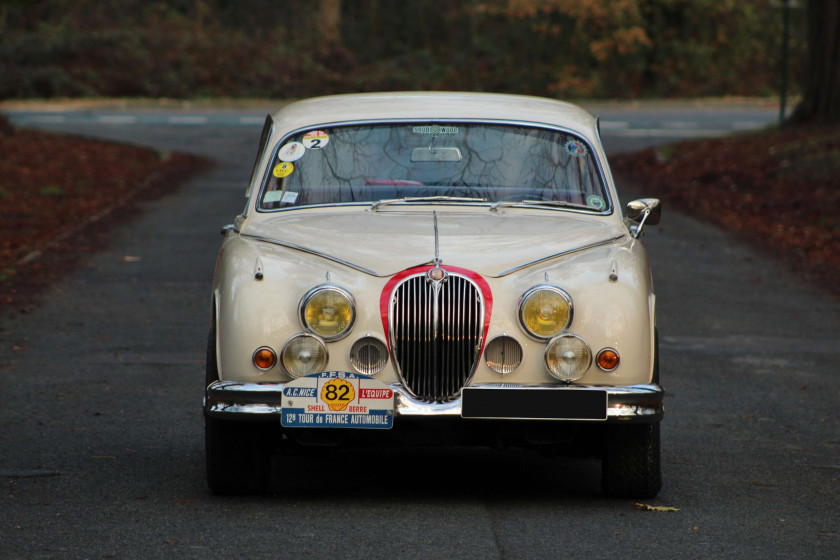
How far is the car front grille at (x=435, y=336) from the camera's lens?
533 cm

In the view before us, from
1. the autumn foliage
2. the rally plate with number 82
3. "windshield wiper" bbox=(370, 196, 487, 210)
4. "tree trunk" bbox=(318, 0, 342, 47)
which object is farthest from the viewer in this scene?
"tree trunk" bbox=(318, 0, 342, 47)

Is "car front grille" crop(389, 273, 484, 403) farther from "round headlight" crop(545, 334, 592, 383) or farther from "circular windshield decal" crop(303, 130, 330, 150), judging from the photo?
"circular windshield decal" crop(303, 130, 330, 150)

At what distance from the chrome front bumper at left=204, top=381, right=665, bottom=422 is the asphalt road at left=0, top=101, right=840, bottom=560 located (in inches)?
16.4

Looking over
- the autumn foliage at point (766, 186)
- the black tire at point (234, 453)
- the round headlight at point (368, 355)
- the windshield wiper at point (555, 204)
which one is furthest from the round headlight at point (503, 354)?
the autumn foliage at point (766, 186)

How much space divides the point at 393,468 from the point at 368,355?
47.9 inches

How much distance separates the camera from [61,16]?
5178cm

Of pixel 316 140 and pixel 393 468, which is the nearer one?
pixel 393 468

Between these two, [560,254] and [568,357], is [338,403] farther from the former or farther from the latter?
[560,254]

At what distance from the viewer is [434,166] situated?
6496 millimetres

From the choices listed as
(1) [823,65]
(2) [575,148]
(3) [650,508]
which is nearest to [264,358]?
(3) [650,508]

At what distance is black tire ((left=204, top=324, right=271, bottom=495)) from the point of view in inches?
218

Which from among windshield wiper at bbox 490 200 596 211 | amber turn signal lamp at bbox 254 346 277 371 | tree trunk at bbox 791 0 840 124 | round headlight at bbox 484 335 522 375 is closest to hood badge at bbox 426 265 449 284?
round headlight at bbox 484 335 522 375

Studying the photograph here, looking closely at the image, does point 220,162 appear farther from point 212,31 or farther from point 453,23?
point 453,23

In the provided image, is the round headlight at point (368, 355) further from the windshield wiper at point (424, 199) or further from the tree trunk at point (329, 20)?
the tree trunk at point (329, 20)
